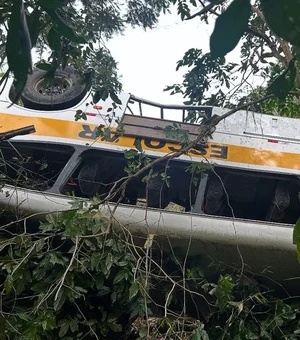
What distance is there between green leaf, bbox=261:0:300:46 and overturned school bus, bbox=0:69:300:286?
8.40 feet

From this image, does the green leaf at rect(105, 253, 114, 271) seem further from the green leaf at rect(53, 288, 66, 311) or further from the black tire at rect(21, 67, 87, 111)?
the black tire at rect(21, 67, 87, 111)

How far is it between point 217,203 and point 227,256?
569 millimetres

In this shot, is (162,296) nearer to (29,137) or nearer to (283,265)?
(283,265)

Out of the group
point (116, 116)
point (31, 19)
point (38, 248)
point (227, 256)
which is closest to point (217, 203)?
point (227, 256)

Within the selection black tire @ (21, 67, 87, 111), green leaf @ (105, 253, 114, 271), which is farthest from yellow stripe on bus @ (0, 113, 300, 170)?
green leaf @ (105, 253, 114, 271)

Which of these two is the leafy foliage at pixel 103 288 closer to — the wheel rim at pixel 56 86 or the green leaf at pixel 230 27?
the wheel rim at pixel 56 86

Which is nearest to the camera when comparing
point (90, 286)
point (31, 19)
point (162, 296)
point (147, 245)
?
point (31, 19)

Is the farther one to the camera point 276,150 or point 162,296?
point 276,150

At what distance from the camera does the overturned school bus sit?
341 centimetres

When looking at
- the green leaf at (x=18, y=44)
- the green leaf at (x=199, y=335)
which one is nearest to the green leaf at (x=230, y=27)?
the green leaf at (x=18, y=44)

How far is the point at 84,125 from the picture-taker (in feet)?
13.3

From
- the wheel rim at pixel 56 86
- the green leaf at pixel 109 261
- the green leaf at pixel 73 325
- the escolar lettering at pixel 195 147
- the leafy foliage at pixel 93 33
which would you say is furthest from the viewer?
the wheel rim at pixel 56 86

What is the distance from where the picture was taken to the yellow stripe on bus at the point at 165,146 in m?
3.91

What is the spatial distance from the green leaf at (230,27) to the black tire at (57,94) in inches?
131
